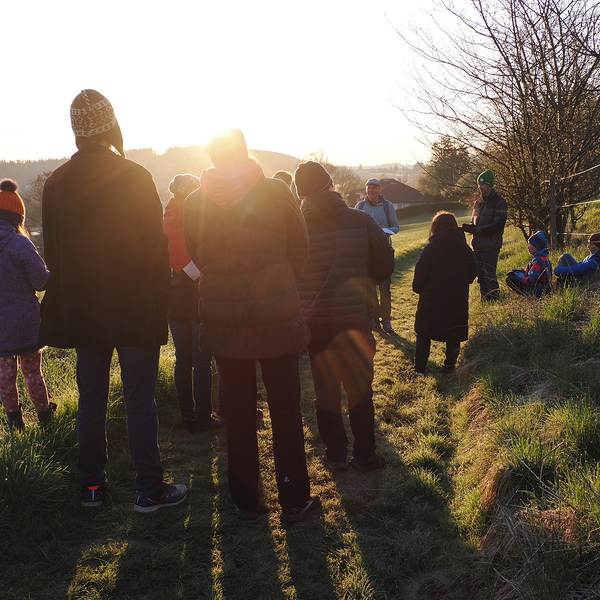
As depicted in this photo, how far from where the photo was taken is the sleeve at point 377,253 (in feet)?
9.95

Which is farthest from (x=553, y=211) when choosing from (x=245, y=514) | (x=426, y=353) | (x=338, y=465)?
(x=245, y=514)

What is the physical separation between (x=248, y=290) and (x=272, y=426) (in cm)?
83

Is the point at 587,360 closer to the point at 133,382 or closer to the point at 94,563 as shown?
the point at 133,382

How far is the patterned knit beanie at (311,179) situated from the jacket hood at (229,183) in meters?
0.66

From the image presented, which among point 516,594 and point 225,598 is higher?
point 516,594

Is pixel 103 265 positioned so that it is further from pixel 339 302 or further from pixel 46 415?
pixel 46 415

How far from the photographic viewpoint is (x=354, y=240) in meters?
2.97

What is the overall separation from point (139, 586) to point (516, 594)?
66.7 inches

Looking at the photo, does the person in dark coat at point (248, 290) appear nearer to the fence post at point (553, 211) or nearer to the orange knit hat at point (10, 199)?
the orange knit hat at point (10, 199)

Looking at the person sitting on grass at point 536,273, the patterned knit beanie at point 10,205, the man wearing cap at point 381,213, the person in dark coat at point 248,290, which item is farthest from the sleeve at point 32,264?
the person sitting on grass at point 536,273

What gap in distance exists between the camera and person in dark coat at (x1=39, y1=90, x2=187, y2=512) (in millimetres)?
2354

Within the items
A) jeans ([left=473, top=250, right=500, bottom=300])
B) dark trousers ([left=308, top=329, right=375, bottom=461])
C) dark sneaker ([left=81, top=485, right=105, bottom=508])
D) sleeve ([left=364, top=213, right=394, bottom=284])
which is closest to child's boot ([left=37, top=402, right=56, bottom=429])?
dark sneaker ([left=81, top=485, right=105, bottom=508])

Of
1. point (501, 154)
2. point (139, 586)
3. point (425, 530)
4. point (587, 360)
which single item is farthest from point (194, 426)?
point (501, 154)

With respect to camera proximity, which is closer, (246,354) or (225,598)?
(225,598)
